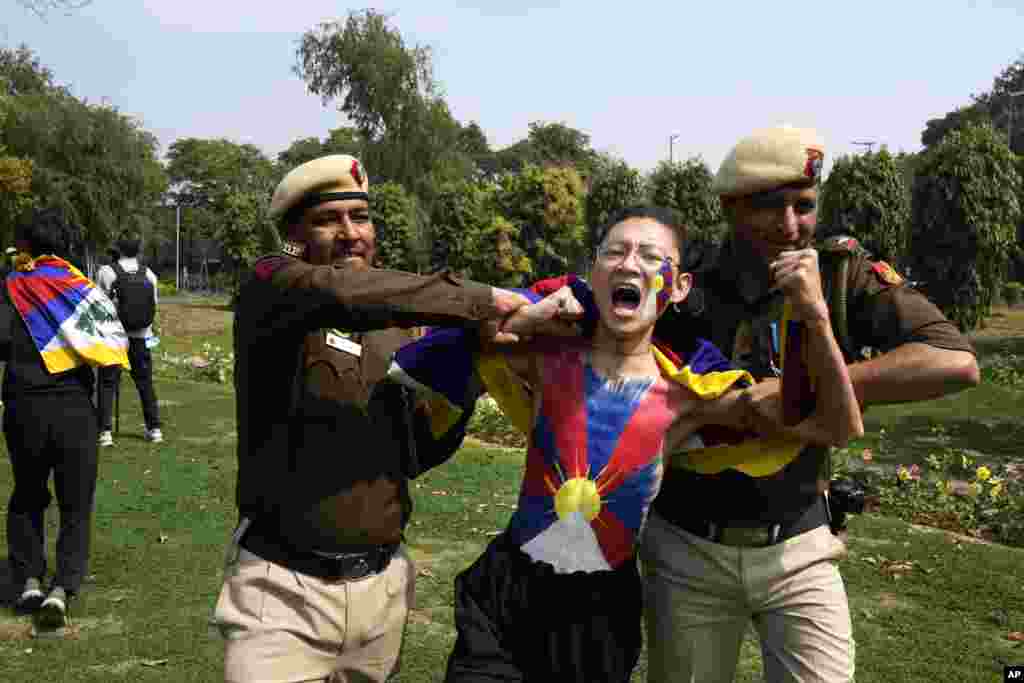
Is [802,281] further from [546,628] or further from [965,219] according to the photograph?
[965,219]

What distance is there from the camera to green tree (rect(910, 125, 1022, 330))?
20.2 m

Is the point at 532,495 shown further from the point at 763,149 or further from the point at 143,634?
the point at 143,634

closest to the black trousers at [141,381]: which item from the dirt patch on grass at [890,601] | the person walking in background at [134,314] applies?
the person walking in background at [134,314]

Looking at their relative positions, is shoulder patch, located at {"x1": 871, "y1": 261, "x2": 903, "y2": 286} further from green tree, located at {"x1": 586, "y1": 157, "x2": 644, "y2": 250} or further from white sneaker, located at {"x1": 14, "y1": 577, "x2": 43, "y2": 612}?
green tree, located at {"x1": 586, "y1": 157, "x2": 644, "y2": 250}

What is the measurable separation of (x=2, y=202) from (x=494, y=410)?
3402cm

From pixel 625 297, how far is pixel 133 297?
8.58m

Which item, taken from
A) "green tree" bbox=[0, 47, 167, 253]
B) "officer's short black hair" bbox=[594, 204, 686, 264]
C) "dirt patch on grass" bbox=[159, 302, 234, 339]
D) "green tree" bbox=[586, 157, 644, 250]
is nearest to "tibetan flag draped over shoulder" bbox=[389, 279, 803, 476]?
"officer's short black hair" bbox=[594, 204, 686, 264]

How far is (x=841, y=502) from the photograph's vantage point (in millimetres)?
3043

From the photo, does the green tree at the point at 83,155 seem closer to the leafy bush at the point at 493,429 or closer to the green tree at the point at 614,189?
the green tree at the point at 614,189

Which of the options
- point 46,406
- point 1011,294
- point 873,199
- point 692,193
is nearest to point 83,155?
point 692,193

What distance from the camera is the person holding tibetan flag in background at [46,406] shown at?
5574 mm

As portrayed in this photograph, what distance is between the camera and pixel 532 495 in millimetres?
2812

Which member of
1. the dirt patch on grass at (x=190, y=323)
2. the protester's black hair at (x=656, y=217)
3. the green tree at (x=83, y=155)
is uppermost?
the green tree at (x=83, y=155)

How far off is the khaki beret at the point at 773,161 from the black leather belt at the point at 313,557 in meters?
1.59
